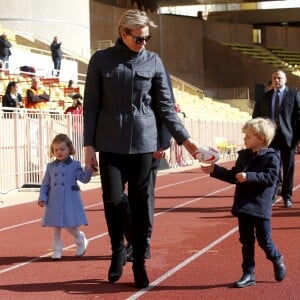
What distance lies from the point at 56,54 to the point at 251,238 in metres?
27.2

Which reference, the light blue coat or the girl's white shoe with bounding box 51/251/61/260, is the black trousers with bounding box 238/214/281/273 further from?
the girl's white shoe with bounding box 51/251/61/260

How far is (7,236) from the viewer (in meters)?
10.3

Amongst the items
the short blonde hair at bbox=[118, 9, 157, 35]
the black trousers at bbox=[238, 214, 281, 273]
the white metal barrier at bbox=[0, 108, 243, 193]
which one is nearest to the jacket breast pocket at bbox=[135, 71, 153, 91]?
the short blonde hair at bbox=[118, 9, 157, 35]

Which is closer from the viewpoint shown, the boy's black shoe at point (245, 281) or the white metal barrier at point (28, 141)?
the boy's black shoe at point (245, 281)

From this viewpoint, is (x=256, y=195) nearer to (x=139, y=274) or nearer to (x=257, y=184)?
(x=257, y=184)

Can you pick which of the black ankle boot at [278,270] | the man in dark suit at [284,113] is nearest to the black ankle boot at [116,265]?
the black ankle boot at [278,270]

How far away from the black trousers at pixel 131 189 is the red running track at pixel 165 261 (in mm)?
426

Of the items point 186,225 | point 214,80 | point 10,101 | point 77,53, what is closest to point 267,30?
Result: point 214,80

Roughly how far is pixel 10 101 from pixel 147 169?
1278cm

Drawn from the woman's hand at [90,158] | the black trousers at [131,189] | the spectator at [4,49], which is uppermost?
the spectator at [4,49]

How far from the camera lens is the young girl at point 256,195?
261 inches

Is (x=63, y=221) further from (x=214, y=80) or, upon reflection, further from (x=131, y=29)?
(x=214, y=80)

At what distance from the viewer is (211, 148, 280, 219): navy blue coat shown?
21.7 feet

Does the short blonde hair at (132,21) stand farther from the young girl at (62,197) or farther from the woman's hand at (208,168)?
the young girl at (62,197)
